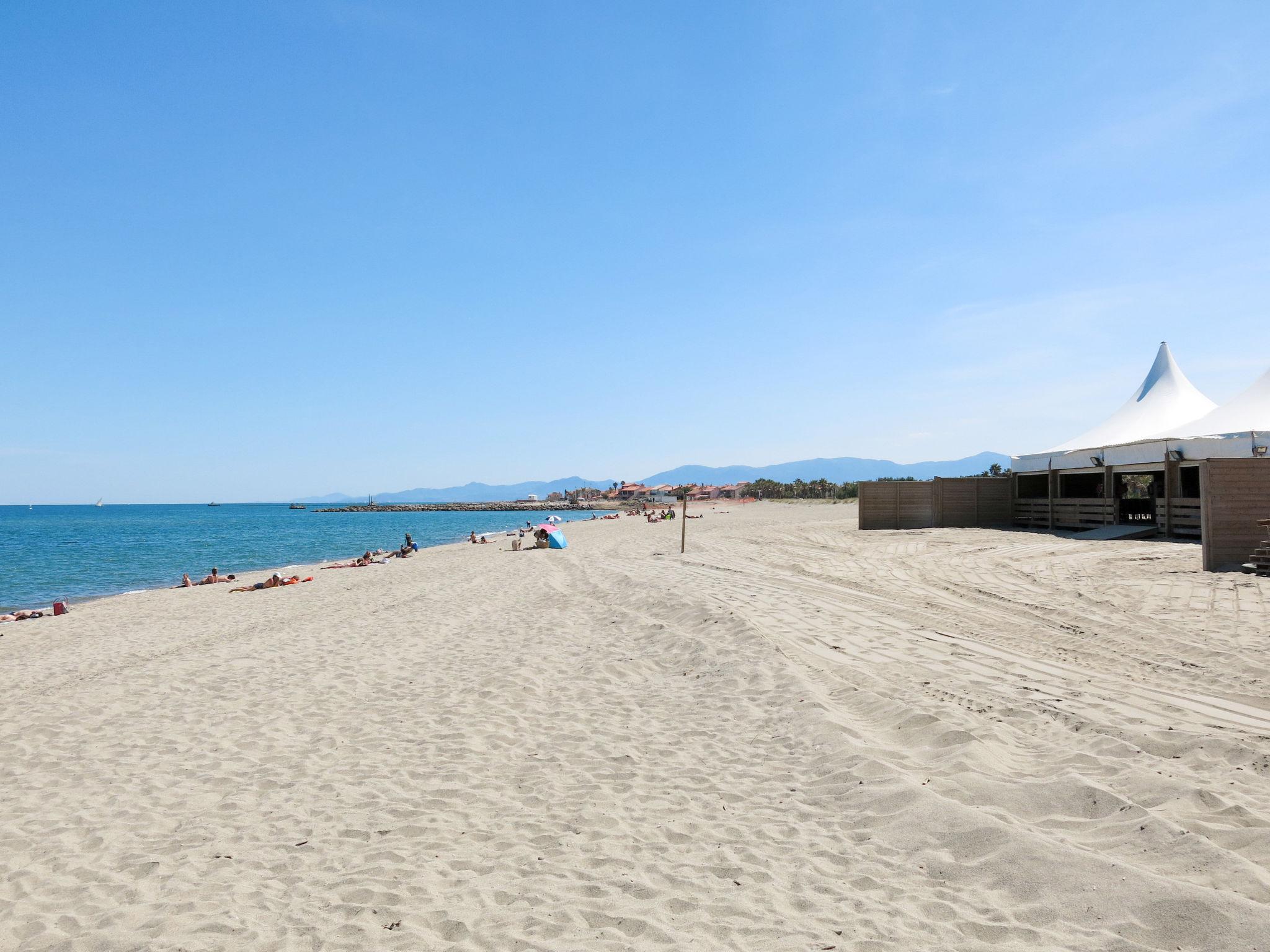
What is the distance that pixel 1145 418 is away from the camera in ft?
69.9

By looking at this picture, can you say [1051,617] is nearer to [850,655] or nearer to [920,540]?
[850,655]

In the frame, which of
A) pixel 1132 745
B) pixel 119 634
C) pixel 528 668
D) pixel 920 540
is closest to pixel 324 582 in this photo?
pixel 119 634

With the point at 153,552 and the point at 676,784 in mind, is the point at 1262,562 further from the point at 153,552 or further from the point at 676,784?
the point at 153,552

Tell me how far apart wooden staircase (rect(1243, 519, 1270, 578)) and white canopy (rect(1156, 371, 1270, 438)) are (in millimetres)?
6798

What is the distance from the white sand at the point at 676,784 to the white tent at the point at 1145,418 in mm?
12345

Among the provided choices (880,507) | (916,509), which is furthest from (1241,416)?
(880,507)

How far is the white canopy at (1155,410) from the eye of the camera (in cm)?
2078

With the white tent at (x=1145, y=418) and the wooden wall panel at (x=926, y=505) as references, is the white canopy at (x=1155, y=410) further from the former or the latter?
the wooden wall panel at (x=926, y=505)

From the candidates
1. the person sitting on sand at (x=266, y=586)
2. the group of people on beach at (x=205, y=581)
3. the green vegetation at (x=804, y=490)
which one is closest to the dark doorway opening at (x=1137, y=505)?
the person sitting on sand at (x=266, y=586)

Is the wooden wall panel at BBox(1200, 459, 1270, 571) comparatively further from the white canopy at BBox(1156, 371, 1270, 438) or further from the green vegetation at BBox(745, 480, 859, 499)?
the green vegetation at BBox(745, 480, 859, 499)

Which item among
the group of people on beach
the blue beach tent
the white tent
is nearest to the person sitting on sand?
the group of people on beach

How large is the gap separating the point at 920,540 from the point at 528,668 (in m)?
14.5

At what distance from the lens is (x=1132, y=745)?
173 inches

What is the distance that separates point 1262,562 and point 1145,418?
499 inches
